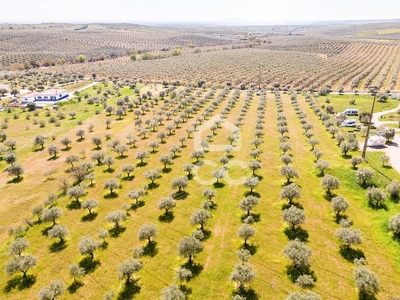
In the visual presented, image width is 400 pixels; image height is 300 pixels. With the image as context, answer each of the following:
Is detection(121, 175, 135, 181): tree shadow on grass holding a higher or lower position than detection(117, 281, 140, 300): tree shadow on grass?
lower

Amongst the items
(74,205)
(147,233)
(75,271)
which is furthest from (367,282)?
(74,205)

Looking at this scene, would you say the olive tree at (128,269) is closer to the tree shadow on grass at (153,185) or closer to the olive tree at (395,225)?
the tree shadow on grass at (153,185)

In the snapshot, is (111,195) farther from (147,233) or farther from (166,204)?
(147,233)

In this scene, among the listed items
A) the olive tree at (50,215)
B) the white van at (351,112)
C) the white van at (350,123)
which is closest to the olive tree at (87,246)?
the olive tree at (50,215)

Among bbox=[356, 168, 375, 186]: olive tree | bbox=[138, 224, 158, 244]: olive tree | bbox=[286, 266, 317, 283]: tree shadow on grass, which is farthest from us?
bbox=[356, 168, 375, 186]: olive tree

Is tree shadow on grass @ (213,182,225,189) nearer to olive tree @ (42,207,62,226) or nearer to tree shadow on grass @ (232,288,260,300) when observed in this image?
tree shadow on grass @ (232,288,260,300)

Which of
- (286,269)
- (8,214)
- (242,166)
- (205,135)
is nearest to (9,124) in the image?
(8,214)

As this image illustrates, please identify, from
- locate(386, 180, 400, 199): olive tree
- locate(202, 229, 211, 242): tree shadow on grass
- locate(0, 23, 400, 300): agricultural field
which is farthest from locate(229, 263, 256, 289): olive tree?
locate(386, 180, 400, 199): olive tree

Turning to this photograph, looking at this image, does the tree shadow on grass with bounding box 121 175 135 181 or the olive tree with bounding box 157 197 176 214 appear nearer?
the olive tree with bounding box 157 197 176 214
